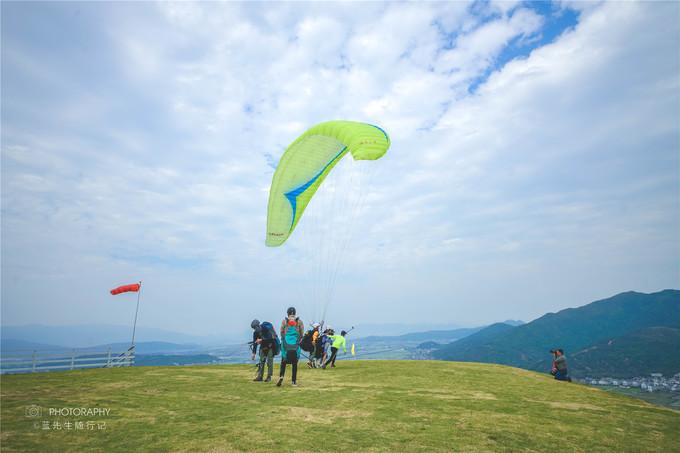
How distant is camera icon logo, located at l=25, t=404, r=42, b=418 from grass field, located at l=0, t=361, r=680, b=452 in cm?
9

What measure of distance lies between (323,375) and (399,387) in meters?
4.15

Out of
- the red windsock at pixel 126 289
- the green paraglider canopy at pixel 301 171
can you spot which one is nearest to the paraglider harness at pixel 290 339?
the green paraglider canopy at pixel 301 171

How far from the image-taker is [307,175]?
20.5 metres

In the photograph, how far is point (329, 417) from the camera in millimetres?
8203

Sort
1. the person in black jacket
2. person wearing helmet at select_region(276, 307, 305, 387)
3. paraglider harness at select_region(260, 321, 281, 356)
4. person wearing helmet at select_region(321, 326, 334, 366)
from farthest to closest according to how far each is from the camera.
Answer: person wearing helmet at select_region(321, 326, 334, 366)
the person in black jacket
paraglider harness at select_region(260, 321, 281, 356)
person wearing helmet at select_region(276, 307, 305, 387)

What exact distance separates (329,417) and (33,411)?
6971 mm

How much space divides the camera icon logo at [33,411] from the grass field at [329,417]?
0.09m

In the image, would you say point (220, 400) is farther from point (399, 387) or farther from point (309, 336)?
point (309, 336)

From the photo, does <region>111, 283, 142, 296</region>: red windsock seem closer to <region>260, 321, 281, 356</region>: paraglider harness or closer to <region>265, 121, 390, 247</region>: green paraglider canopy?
<region>265, 121, 390, 247</region>: green paraglider canopy

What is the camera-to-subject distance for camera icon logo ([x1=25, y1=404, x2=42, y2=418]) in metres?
8.07

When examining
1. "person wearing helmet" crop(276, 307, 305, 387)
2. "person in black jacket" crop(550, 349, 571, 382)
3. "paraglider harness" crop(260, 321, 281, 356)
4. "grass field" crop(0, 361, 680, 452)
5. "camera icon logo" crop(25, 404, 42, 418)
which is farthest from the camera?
"person in black jacket" crop(550, 349, 571, 382)

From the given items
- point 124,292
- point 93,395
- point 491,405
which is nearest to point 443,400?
point 491,405

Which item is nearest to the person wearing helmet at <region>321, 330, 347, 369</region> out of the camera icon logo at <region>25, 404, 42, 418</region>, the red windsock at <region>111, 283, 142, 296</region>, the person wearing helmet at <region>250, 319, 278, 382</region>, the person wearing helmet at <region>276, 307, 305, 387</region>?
the person wearing helmet at <region>250, 319, 278, 382</region>

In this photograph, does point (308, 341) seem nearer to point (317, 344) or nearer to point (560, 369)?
point (317, 344)
